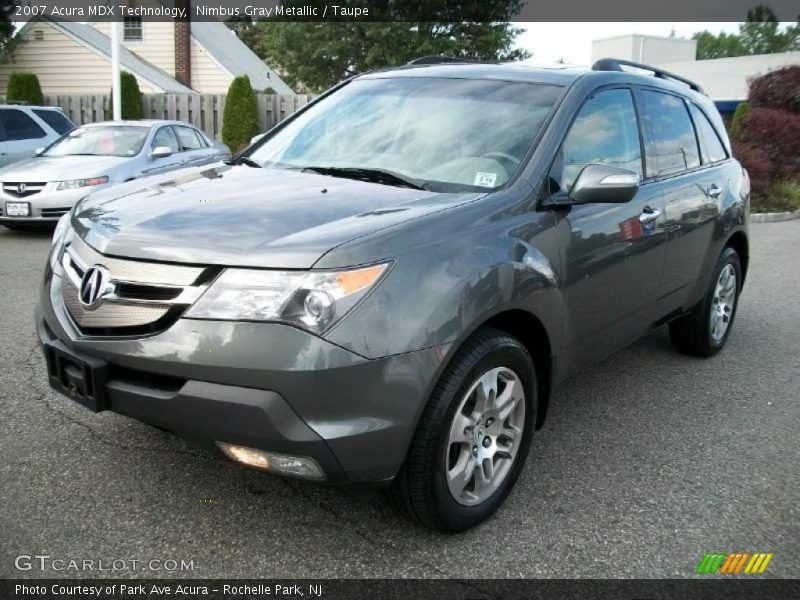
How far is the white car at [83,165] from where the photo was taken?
9.24 metres

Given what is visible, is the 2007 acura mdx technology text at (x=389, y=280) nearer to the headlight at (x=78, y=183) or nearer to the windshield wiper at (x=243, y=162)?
the windshield wiper at (x=243, y=162)

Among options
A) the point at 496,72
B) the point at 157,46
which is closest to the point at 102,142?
the point at 496,72

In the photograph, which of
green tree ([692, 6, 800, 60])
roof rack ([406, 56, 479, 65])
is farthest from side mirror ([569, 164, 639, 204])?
green tree ([692, 6, 800, 60])

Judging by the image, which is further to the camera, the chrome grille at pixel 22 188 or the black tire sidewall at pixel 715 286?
the chrome grille at pixel 22 188

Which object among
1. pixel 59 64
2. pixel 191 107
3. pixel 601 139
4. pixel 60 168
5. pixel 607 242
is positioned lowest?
pixel 60 168

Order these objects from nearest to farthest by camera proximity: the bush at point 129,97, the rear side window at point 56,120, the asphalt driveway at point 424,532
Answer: the asphalt driveway at point 424,532
the rear side window at point 56,120
the bush at point 129,97

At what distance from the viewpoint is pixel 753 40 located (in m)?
103

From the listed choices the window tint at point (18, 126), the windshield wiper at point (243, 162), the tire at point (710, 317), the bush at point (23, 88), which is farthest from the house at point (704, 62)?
the windshield wiper at point (243, 162)

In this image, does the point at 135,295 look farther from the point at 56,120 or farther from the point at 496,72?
the point at 56,120

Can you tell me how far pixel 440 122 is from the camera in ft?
11.7

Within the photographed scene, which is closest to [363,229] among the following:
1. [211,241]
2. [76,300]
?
[211,241]

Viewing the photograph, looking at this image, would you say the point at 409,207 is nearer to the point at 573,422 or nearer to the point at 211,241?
the point at 211,241

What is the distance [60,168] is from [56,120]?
11.7 ft

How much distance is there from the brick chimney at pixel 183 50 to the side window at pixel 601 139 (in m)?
26.5
